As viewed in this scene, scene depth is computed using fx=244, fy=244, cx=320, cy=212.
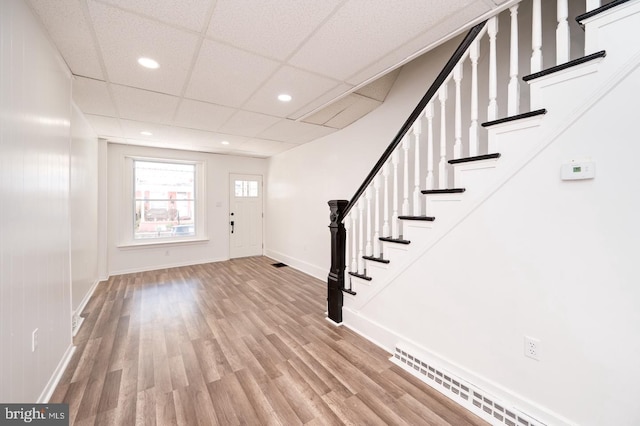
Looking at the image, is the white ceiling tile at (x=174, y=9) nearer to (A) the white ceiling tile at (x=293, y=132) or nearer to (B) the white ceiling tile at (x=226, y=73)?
(B) the white ceiling tile at (x=226, y=73)

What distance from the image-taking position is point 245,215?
6242mm

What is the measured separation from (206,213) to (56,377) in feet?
13.3

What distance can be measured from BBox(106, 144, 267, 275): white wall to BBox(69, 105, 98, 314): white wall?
1.94 ft

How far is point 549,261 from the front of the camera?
1.38 m

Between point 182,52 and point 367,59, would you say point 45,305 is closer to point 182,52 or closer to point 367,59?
point 182,52

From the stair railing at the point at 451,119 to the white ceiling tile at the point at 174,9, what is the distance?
168cm

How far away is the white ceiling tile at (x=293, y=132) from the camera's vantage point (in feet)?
12.4

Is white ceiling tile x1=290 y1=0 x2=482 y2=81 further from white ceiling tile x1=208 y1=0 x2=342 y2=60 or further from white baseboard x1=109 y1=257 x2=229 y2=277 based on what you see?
white baseboard x1=109 y1=257 x2=229 y2=277

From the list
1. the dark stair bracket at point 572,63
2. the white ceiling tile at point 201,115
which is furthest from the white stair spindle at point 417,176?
the white ceiling tile at point 201,115

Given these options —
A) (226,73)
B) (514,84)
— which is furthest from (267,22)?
(514,84)

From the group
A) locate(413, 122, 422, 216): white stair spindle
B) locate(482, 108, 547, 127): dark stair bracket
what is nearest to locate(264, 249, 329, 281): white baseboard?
locate(413, 122, 422, 216): white stair spindle

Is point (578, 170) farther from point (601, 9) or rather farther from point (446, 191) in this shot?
point (601, 9)

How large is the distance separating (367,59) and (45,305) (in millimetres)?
3104

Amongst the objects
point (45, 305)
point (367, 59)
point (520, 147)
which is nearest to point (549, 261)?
point (520, 147)
